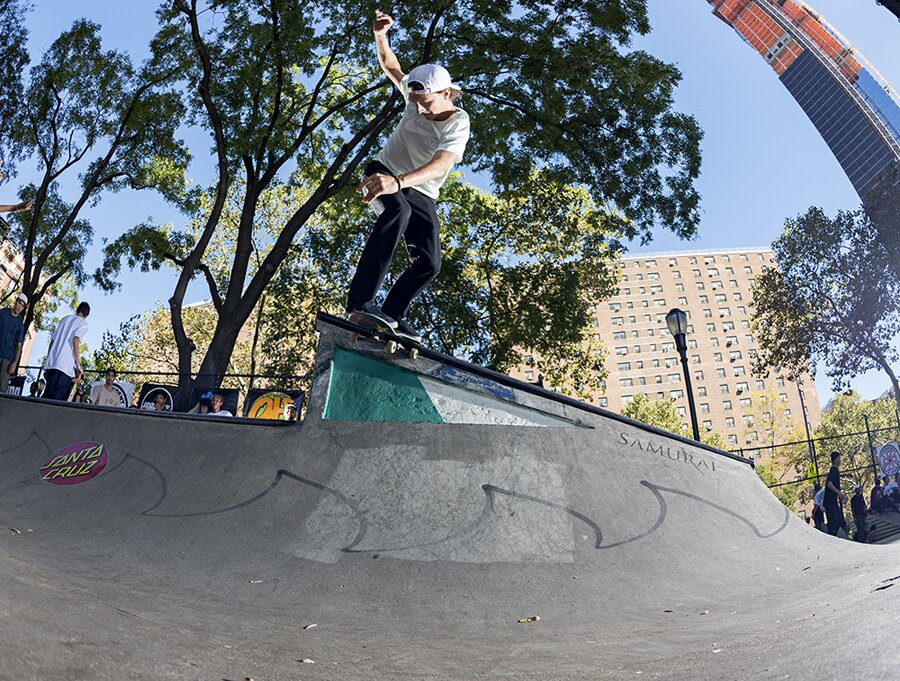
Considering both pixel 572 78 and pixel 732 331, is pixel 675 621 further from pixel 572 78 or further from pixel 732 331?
pixel 732 331

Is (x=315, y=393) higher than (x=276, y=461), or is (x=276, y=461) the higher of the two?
(x=315, y=393)

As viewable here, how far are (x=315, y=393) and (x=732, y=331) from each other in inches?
3920

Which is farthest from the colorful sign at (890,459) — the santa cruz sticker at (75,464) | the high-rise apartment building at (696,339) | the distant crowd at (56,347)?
the high-rise apartment building at (696,339)

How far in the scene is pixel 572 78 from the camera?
1098 cm

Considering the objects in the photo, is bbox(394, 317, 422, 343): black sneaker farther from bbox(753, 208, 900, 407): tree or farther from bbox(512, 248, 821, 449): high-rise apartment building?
bbox(512, 248, 821, 449): high-rise apartment building

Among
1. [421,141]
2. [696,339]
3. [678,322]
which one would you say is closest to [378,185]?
[421,141]

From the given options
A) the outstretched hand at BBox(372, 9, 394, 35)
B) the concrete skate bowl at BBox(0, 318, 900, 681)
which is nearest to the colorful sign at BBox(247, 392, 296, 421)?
the concrete skate bowl at BBox(0, 318, 900, 681)

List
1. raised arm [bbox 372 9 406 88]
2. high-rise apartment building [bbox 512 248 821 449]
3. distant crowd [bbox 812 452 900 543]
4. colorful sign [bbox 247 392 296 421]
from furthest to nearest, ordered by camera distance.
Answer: high-rise apartment building [bbox 512 248 821 449] → colorful sign [bbox 247 392 296 421] → distant crowd [bbox 812 452 900 543] → raised arm [bbox 372 9 406 88]

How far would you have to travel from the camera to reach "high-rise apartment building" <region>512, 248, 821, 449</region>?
8731cm

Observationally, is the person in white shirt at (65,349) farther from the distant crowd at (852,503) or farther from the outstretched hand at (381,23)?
the distant crowd at (852,503)

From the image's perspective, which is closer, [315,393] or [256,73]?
[315,393]

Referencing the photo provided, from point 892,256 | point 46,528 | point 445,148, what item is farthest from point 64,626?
point 892,256

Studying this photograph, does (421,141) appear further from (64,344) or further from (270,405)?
(270,405)

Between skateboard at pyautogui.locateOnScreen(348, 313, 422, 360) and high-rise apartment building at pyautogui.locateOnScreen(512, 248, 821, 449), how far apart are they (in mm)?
85412
